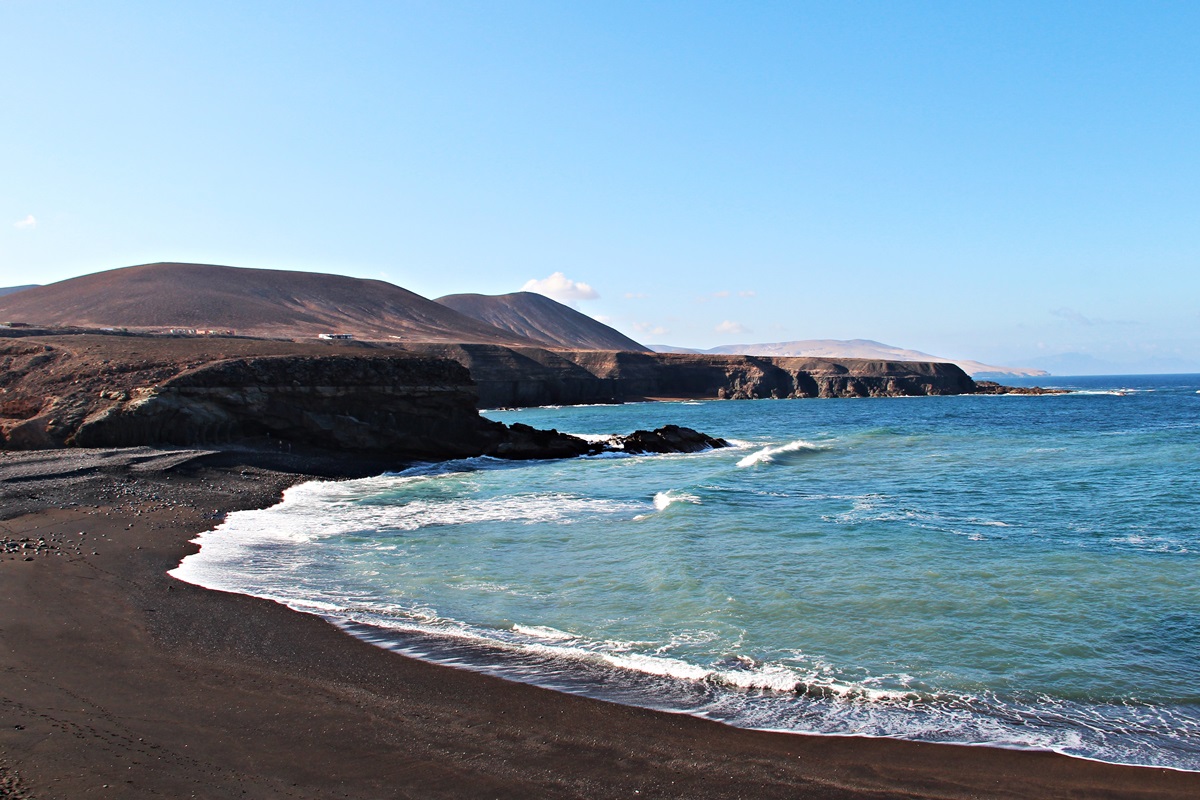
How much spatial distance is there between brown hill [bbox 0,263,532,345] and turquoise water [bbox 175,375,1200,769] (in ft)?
259

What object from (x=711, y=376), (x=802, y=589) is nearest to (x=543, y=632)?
(x=802, y=589)

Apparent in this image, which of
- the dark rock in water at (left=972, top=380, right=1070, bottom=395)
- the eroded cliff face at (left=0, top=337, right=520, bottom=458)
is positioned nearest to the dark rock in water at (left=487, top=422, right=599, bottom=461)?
the eroded cliff face at (left=0, top=337, right=520, bottom=458)

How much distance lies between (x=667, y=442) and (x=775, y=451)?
6198mm

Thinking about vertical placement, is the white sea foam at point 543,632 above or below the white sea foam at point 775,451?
below

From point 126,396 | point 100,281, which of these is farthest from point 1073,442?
point 100,281

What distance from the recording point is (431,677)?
916 cm

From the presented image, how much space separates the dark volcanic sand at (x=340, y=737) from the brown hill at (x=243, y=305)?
86.1 metres

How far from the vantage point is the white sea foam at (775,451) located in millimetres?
34216

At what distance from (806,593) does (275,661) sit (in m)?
7.97

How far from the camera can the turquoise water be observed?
876 cm

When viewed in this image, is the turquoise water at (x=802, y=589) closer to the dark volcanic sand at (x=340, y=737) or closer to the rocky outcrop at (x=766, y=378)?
the dark volcanic sand at (x=340, y=737)

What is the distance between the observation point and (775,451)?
37688 mm

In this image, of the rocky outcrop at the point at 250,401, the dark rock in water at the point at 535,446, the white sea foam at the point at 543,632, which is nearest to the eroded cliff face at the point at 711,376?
the dark rock in water at the point at 535,446

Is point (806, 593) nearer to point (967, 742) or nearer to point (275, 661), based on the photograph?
point (967, 742)
